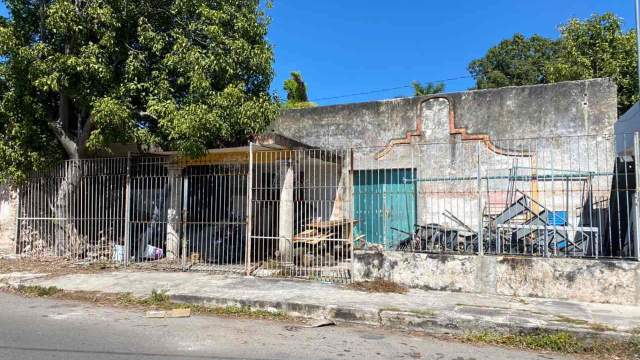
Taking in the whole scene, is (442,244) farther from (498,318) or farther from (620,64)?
(620,64)

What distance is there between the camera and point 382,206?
39.1ft

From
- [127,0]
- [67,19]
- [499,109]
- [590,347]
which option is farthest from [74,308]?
[499,109]

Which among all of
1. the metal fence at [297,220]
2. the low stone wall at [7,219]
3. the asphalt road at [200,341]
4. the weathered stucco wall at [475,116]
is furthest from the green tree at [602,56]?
the low stone wall at [7,219]

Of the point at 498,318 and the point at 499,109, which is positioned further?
the point at 499,109

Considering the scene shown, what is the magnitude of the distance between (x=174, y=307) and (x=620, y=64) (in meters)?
14.6

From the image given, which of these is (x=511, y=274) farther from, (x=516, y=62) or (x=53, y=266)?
(x=516, y=62)

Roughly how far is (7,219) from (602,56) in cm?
1784

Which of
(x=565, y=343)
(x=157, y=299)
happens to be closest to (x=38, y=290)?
(x=157, y=299)

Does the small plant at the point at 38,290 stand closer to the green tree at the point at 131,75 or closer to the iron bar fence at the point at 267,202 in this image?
the iron bar fence at the point at 267,202

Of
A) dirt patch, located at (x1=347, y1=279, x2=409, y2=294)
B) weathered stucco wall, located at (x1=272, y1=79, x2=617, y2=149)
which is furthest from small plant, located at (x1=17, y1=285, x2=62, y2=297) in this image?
weathered stucco wall, located at (x1=272, y1=79, x2=617, y2=149)

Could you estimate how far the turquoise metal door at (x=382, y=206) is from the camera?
11672mm

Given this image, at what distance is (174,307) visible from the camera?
309 inches

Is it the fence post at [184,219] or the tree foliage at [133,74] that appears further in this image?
the fence post at [184,219]

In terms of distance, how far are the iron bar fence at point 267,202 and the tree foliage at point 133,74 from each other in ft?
3.23
